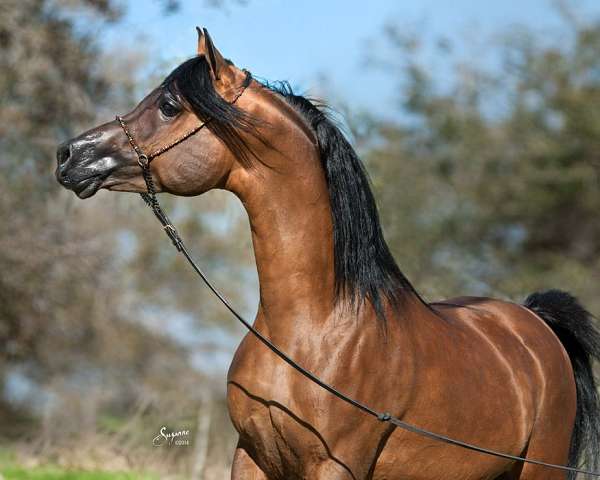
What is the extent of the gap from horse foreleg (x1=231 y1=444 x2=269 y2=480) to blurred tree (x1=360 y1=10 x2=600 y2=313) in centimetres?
1338

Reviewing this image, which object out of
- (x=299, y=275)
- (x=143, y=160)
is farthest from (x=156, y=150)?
(x=299, y=275)

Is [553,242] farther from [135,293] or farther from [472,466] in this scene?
[472,466]

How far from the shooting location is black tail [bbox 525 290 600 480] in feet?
16.5

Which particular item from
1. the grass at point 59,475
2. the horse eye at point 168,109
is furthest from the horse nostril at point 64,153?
the grass at point 59,475

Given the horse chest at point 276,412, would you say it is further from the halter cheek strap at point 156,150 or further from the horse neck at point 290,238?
the halter cheek strap at point 156,150

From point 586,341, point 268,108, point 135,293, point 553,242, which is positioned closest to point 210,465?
point 586,341

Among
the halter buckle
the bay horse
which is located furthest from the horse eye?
the halter buckle

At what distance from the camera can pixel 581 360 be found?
5141mm

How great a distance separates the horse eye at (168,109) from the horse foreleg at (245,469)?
1.41 metres

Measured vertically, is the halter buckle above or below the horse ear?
below

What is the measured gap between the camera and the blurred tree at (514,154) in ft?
58.2

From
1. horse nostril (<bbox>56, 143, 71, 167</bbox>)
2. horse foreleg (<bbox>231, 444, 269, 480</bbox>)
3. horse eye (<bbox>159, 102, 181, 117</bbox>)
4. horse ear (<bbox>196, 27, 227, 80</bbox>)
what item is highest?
horse ear (<bbox>196, 27, 227, 80</bbox>)

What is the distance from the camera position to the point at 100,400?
43.5ft

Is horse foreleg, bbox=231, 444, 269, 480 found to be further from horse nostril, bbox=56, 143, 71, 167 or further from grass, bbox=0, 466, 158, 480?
grass, bbox=0, 466, 158, 480
